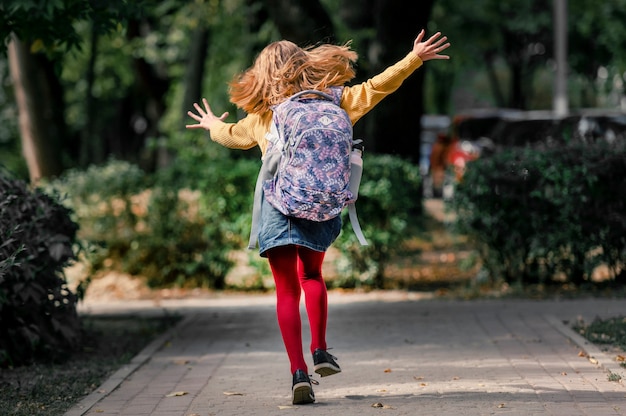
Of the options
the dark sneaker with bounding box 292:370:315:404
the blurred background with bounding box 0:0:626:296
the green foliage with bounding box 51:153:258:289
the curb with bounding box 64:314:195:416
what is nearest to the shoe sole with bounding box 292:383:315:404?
the dark sneaker with bounding box 292:370:315:404

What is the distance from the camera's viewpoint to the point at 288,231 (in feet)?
18.5

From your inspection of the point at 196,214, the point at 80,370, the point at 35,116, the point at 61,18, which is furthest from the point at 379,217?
the point at 35,116

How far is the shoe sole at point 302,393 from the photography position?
573 centimetres

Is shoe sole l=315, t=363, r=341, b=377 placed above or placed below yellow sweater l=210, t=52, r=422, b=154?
below

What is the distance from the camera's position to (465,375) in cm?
671

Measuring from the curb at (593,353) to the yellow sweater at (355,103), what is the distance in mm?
2124

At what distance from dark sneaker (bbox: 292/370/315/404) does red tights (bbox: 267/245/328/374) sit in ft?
0.10

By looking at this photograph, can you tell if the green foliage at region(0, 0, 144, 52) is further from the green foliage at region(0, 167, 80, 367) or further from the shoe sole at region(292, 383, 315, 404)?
the shoe sole at region(292, 383, 315, 404)

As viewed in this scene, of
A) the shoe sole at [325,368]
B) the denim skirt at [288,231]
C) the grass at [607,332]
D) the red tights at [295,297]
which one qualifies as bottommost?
the grass at [607,332]

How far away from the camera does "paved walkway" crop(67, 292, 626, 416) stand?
5844mm

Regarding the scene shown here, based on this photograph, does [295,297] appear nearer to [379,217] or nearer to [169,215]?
[379,217]

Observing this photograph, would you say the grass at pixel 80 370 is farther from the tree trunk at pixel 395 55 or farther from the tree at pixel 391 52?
the tree trunk at pixel 395 55

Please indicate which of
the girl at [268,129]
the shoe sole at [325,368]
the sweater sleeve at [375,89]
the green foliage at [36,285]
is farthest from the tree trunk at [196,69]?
the shoe sole at [325,368]

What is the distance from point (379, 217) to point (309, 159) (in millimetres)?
5988
